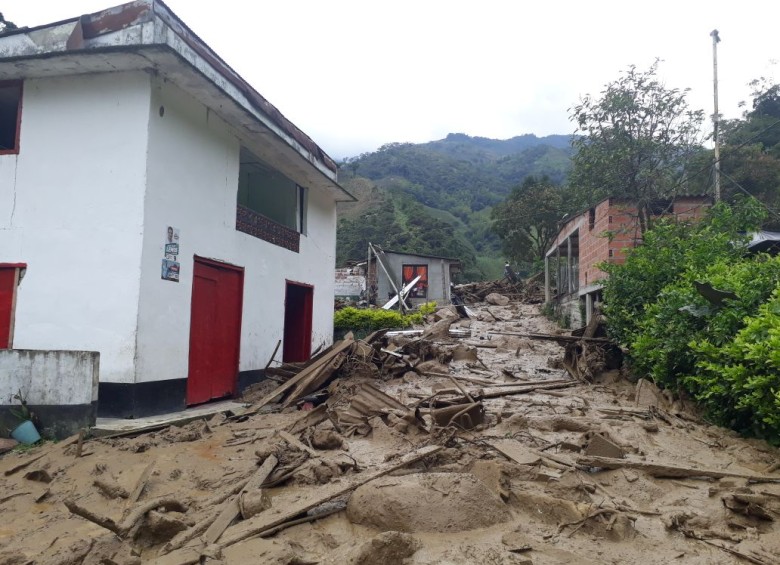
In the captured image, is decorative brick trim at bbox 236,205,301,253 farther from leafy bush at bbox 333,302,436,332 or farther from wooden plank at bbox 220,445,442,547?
wooden plank at bbox 220,445,442,547

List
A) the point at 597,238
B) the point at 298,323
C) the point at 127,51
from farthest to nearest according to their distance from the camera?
the point at 597,238 < the point at 298,323 < the point at 127,51

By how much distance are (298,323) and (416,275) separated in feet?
55.4

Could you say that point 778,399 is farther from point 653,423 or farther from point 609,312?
point 609,312

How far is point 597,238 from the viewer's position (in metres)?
15.3

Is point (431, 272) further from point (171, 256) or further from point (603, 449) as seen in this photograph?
point (603, 449)

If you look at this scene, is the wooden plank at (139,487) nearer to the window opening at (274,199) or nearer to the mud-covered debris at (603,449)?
the mud-covered debris at (603,449)

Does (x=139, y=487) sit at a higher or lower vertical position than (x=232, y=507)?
lower

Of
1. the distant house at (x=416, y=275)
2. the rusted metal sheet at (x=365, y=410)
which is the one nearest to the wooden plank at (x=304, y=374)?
the rusted metal sheet at (x=365, y=410)

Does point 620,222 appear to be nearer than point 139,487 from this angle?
No

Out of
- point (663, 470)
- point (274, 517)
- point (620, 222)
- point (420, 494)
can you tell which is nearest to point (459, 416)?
point (663, 470)

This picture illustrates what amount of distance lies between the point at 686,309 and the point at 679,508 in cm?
310

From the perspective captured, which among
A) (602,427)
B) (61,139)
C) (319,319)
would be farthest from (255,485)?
(319,319)

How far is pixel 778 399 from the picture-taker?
4.31 metres

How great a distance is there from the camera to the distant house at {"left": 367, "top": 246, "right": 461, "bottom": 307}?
2928 cm
